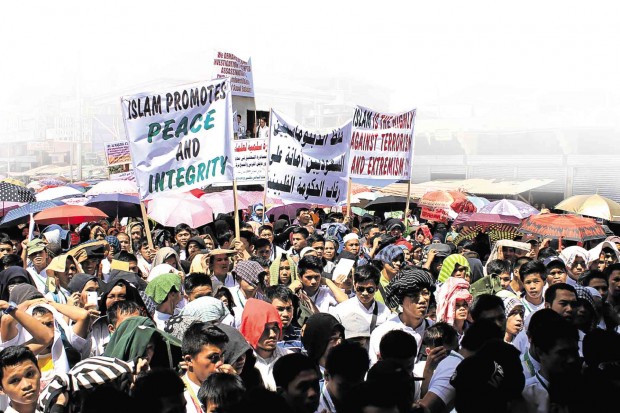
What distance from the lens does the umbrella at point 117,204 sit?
1284 cm

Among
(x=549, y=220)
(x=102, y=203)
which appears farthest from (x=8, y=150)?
(x=549, y=220)

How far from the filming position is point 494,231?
11.1 meters

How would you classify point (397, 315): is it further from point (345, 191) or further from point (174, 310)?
point (345, 191)

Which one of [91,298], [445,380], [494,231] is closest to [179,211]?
[494,231]

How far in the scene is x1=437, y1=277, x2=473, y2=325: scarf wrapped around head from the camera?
5.06 meters

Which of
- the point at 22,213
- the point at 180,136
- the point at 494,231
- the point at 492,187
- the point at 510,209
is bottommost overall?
the point at 492,187

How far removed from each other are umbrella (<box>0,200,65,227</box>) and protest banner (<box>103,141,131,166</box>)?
27.3 ft

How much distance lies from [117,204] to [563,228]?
7363 millimetres

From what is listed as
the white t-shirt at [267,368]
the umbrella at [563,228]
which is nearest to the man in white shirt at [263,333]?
the white t-shirt at [267,368]

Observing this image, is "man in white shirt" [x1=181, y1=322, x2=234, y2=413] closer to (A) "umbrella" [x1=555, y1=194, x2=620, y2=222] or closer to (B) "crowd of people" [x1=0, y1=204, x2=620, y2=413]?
(B) "crowd of people" [x1=0, y1=204, x2=620, y2=413]

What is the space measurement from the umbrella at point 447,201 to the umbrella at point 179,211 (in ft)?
16.3

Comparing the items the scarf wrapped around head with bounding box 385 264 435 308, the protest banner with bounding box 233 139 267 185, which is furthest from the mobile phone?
the protest banner with bounding box 233 139 267 185

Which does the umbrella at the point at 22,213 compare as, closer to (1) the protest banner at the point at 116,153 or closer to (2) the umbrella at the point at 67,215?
(2) the umbrella at the point at 67,215

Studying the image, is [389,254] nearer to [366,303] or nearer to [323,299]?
[323,299]
